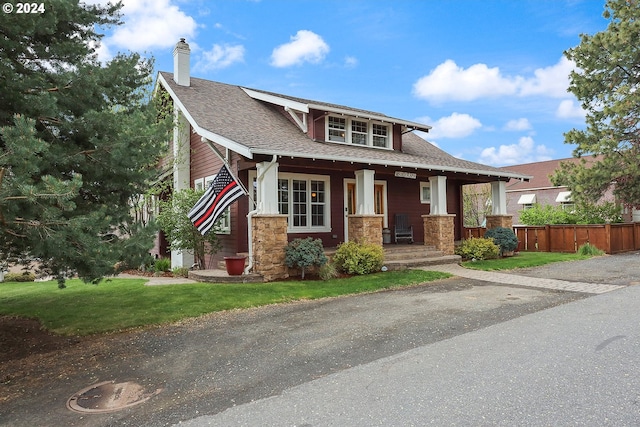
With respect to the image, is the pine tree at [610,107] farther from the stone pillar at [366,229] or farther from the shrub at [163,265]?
the shrub at [163,265]

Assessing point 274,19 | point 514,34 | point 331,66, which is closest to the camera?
point 274,19

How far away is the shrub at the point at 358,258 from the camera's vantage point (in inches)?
435

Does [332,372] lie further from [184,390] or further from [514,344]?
[514,344]

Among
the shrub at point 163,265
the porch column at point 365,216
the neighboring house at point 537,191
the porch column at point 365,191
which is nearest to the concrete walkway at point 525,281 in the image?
the porch column at point 365,216

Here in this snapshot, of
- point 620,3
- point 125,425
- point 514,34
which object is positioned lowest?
point 125,425

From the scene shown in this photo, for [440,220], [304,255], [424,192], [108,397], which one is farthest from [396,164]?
[108,397]

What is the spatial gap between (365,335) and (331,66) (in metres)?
16.8

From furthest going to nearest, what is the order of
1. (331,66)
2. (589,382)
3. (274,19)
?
(331,66), (274,19), (589,382)

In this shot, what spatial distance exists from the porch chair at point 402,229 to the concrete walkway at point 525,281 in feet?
9.10

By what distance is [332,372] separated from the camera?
4172 millimetres

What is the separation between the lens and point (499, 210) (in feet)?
52.3

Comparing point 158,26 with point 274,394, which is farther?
point 158,26

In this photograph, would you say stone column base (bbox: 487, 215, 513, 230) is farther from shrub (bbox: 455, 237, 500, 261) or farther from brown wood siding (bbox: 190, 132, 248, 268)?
brown wood siding (bbox: 190, 132, 248, 268)

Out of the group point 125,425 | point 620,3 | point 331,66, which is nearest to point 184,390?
point 125,425
